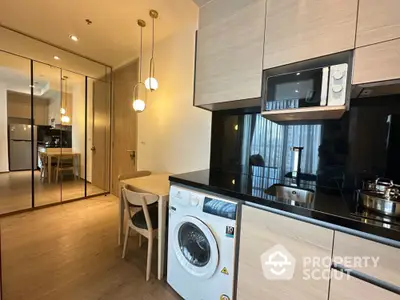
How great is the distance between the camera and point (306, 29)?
3.82ft

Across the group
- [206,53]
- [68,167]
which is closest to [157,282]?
[206,53]

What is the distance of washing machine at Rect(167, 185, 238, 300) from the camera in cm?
123

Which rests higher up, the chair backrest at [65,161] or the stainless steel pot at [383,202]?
the stainless steel pot at [383,202]

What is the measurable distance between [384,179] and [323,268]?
0.71 meters

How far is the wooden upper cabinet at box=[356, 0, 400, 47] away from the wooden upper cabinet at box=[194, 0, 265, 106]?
545 mm

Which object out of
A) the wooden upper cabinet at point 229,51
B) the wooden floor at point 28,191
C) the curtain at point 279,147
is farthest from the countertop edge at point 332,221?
the wooden floor at point 28,191

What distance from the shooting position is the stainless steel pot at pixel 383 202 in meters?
0.86

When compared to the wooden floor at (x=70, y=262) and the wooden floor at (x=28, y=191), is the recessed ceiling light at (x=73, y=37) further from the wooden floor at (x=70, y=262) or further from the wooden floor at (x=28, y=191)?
the wooden floor at (x=70, y=262)

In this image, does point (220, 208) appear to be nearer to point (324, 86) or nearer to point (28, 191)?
point (324, 86)

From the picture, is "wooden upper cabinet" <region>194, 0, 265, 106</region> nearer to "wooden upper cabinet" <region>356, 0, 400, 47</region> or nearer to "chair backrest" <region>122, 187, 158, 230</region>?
"wooden upper cabinet" <region>356, 0, 400, 47</region>

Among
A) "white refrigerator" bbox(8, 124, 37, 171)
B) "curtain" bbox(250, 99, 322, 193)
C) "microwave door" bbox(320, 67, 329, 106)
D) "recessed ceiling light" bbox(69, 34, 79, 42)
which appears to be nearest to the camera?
"microwave door" bbox(320, 67, 329, 106)

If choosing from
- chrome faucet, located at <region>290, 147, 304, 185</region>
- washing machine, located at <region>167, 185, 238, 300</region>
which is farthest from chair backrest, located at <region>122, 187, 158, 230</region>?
chrome faucet, located at <region>290, 147, 304, 185</region>

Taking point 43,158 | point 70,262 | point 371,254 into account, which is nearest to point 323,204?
point 371,254

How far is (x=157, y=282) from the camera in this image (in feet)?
5.59
